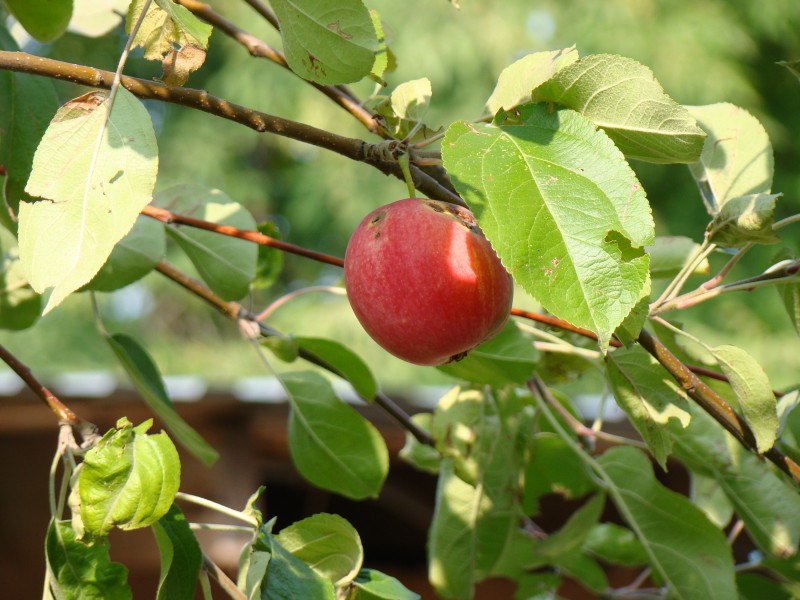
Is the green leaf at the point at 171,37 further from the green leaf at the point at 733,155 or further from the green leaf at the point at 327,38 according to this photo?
the green leaf at the point at 733,155

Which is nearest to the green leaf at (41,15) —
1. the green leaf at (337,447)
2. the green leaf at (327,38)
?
the green leaf at (327,38)

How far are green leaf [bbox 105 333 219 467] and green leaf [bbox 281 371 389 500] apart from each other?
84 millimetres

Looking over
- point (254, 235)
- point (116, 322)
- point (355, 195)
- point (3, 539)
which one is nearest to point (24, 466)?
point (3, 539)

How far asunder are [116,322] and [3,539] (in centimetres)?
495

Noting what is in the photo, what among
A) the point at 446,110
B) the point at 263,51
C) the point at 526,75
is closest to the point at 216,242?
the point at 263,51

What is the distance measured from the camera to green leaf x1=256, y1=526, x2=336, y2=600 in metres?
0.52

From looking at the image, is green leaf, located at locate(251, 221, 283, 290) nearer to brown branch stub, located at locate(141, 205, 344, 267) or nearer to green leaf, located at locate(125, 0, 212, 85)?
brown branch stub, located at locate(141, 205, 344, 267)

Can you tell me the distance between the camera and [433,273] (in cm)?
55

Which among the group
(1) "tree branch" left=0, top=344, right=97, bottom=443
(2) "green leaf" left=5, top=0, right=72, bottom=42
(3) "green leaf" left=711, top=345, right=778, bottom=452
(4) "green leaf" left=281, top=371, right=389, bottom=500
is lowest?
(4) "green leaf" left=281, top=371, right=389, bottom=500

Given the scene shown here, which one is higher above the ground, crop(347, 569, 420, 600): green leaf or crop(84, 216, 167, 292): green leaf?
crop(84, 216, 167, 292): green leaf

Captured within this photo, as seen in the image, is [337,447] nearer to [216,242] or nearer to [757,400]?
[216,242]

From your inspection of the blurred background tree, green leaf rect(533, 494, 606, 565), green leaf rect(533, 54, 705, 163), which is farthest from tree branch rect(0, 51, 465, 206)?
the blurred background tree

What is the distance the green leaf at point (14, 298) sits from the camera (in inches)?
33.0

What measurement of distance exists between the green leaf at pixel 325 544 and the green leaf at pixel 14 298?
39cm
